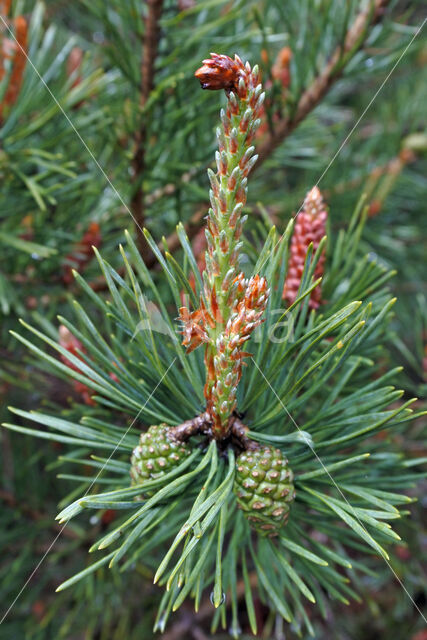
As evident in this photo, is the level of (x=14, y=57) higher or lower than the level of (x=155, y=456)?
higher

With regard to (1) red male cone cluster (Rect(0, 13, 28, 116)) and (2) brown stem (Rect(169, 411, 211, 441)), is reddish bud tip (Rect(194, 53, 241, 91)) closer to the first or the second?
(2) brown stem (Rect(169, 411, 211, 441))

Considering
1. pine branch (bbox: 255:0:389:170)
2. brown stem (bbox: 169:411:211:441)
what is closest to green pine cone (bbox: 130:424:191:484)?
brown stem (bbox: 169:411:211:441)

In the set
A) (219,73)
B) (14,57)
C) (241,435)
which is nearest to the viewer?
(219,73)

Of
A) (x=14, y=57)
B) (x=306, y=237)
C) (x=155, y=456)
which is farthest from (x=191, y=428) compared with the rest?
(x=14, y=57)

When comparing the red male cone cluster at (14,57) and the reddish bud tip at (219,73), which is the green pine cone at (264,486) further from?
the red male cone cluster at (14,57)

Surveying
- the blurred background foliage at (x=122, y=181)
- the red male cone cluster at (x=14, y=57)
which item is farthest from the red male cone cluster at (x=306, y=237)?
the red male cone cluster at (x=14, y=57)

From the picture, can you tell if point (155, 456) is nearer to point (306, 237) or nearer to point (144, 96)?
point (306, 237)
